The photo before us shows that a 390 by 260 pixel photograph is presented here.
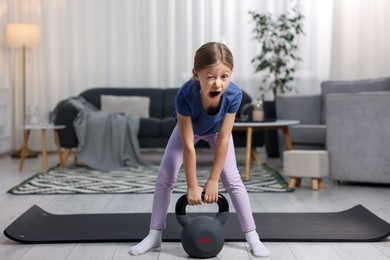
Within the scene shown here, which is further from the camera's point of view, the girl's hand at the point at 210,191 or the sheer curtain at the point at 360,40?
the sheer curtain at the point at 360,40

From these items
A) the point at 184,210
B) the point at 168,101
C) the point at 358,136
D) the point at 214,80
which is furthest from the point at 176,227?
the point at 168,101

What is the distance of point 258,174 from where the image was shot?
17.4ft

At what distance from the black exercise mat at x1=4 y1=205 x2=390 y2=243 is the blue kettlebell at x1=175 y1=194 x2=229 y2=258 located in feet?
1.02

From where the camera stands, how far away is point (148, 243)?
8.45ft

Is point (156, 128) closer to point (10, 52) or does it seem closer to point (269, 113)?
point (269, 113)

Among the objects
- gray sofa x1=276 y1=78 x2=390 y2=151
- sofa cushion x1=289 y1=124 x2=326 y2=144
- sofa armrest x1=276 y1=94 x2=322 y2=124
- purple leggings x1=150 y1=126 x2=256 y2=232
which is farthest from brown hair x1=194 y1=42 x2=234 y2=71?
sofa armrest x1=276 y1=94 x2=322 y2=124

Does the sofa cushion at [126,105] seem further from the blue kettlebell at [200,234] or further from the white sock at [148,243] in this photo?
the blue kettlebell at [200,234]

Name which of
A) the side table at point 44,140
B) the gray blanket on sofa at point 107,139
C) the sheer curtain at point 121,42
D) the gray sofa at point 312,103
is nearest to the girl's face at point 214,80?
the side table at point 44,140

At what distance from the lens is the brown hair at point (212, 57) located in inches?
90.0

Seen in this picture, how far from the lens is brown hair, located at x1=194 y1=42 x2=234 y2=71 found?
229cm

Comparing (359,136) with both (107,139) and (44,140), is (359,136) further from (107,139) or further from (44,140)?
(44,140)

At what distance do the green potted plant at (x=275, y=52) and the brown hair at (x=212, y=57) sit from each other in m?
4.23

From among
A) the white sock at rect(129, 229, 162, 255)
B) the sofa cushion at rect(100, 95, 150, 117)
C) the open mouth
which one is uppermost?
the open mouth

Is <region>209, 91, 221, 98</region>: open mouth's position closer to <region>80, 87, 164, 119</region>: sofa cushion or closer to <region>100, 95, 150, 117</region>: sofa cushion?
<region>100, 95, 150, 117</region>: sofa cushion
